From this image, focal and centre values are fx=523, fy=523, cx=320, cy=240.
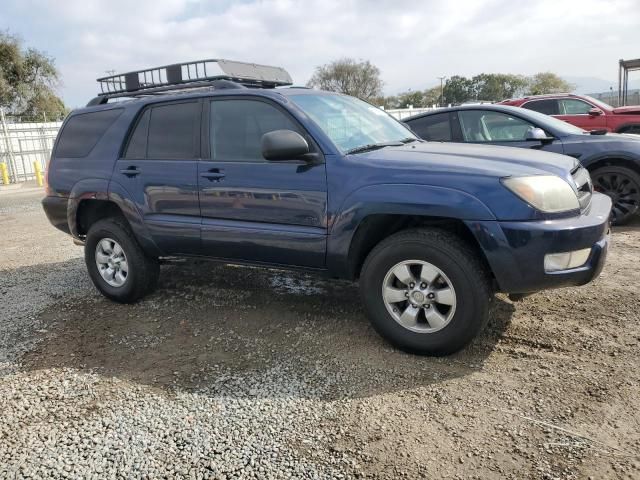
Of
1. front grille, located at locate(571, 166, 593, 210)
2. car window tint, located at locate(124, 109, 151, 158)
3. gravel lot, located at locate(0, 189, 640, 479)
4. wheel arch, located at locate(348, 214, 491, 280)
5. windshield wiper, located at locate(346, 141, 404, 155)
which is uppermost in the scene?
car window tint, located at locate(124, 109, 151, 158)

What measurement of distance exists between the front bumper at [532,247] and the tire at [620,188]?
391 cm

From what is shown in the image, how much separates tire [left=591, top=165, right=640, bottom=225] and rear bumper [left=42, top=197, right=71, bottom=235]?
6120 mm

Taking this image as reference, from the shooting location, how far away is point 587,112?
10.0 meters

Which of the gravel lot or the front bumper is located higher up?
the front bumper

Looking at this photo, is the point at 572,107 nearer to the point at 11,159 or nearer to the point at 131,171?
the point at 131,171

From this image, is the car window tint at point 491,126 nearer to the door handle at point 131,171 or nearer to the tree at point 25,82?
the door handle at point 131,171

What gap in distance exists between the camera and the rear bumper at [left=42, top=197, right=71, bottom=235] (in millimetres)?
5047

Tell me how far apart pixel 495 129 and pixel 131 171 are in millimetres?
4550

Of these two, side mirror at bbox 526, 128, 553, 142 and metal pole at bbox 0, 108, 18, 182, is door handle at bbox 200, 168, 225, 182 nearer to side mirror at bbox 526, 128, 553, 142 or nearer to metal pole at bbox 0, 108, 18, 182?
side mirror at bbox 526, 128, 553, 142

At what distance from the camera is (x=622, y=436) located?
2.49 metres

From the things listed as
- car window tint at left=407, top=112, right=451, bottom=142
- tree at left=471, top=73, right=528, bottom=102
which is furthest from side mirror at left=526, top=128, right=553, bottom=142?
tree at left=471, top=73, right=528, bottom=102

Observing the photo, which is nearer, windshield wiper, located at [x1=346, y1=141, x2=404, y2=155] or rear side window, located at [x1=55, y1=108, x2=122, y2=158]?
windshield wiper, located at [x1=346, y1=141, x2=404, y2=155]

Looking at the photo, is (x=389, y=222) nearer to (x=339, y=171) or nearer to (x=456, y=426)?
(x=339, y=171)

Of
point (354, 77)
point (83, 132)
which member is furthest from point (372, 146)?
point (354, 77)
